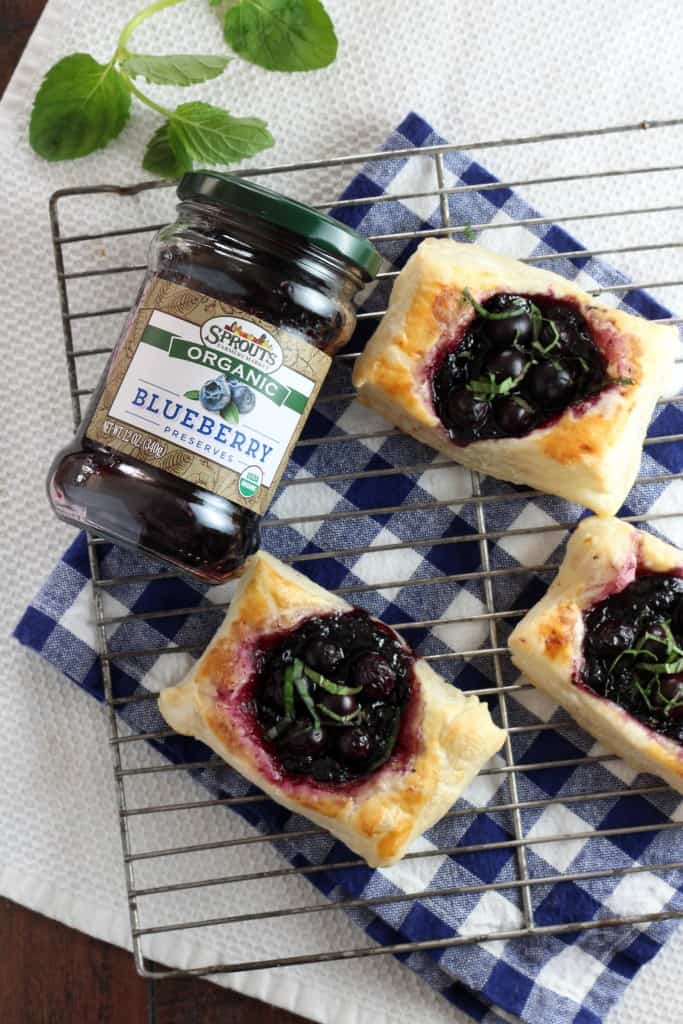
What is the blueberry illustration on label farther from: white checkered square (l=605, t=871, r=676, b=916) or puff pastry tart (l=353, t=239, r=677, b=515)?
white checkered square (l=605, t=871, r=676, b=916)

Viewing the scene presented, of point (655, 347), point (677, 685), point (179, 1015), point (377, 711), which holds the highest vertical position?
point (655, 347)

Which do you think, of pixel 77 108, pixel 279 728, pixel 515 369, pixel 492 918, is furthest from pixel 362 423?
pixel 492 918

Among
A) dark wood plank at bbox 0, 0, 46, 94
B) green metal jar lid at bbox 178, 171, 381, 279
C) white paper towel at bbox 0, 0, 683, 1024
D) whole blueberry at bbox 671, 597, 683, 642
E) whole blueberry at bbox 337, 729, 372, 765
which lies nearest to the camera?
green metal jar lid at bbox 178, 171, 381, 279

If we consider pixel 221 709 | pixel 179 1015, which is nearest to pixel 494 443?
pixel 221 709

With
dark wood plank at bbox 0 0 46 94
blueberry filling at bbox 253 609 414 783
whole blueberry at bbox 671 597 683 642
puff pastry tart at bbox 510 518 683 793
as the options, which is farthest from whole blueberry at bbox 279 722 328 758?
dark wood plank at bbox 0 0 46 94

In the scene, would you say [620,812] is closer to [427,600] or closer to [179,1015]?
[427,600]

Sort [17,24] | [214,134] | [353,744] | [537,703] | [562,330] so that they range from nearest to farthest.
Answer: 1. [353,744]
2. [562,330]
3. [214,134]
4. [537,703]
5. [17,24]

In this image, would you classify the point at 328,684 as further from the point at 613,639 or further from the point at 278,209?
the point at 278,209
